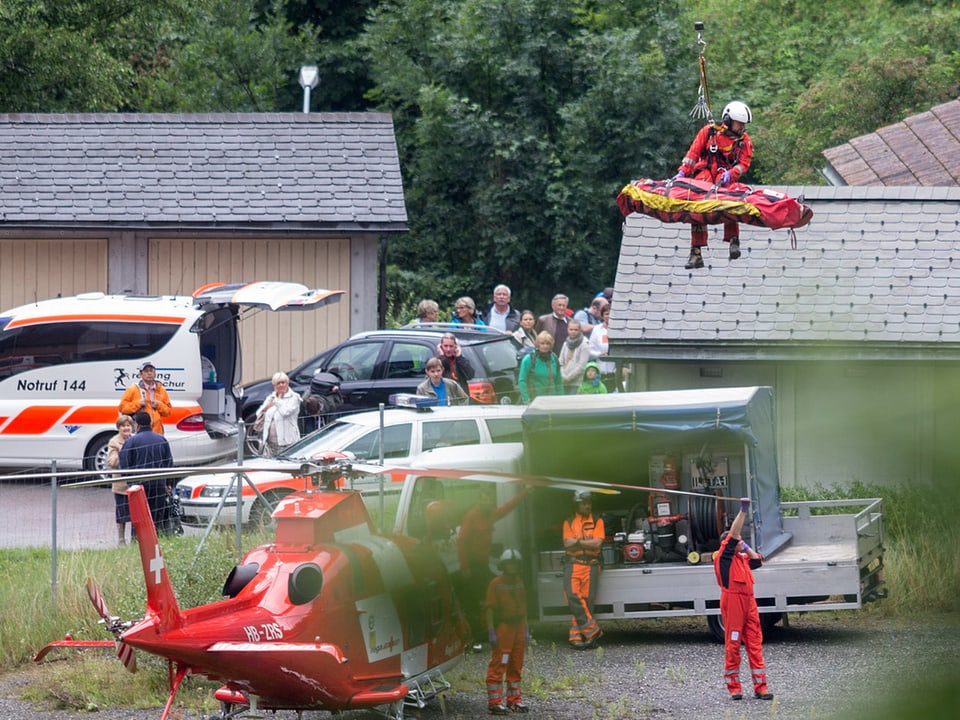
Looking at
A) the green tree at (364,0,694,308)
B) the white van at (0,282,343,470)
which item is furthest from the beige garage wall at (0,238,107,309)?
the green tree at (364,0,694,308)

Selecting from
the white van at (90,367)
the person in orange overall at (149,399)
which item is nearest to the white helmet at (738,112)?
the person in orange overall at (149,399)

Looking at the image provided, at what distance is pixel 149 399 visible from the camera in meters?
15.6

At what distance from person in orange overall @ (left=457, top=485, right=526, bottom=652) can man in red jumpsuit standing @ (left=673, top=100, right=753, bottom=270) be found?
8.77m

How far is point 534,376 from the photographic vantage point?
75.7 inches

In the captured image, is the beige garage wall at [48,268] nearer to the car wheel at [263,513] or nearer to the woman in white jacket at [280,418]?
the woman in white jacket at [280,418]

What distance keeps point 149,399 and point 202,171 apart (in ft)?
20.7

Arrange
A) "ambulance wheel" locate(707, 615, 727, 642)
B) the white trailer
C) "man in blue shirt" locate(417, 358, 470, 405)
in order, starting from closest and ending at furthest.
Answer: the white trailer → "ambulance wheel" locate(707, 615, 727, 642) → "man in blue shirt" locate(417, 358, 470, 405)

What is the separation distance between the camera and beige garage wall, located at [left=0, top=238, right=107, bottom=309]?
65.8 ft

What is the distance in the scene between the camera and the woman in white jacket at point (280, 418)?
15.1 m

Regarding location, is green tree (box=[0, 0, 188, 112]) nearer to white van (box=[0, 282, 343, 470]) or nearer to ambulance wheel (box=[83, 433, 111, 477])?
white van (box=[0, 282, 343, 470])

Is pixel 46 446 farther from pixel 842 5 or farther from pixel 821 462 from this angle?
pixel 842 5

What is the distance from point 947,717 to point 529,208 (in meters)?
24.1

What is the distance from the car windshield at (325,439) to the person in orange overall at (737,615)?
14.5 feet

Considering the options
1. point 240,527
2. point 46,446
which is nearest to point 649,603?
point 240,527
